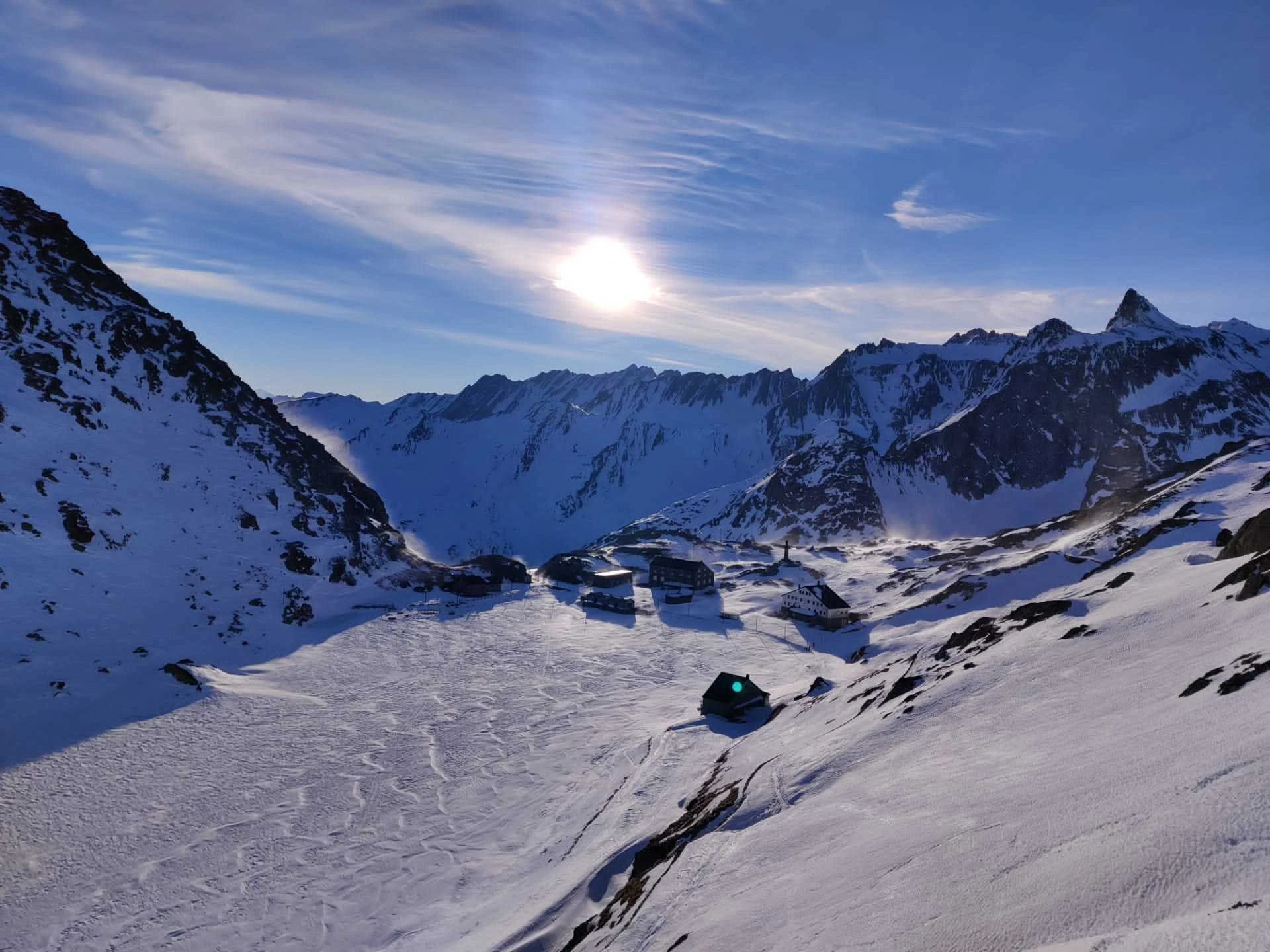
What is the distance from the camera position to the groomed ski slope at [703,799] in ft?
33.6

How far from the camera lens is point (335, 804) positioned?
106 ft

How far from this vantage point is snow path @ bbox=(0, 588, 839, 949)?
81.4 feet

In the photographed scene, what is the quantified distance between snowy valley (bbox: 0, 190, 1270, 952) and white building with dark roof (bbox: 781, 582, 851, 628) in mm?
1942

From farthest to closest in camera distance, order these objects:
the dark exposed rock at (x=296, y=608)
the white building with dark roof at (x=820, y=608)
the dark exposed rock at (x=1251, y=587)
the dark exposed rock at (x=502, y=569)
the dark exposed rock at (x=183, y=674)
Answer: the dark exposed rock at (x=502, y=569) → the white building with dark roof at (x=820, y=608) → the dark exposed rock at (x=296, y=608) → the dark exposed rock at (x=183, y=674) → the dark exposed rock at (x=1251, y=587)

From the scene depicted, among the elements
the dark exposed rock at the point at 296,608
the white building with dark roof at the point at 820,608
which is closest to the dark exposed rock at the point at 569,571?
the white building with dark roof at the point at 820,608

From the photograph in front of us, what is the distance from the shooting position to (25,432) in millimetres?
57125

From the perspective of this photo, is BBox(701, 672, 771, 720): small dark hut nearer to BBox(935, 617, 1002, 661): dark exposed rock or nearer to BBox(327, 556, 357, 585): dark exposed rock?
BBox(935, 617, 1002, 661): dark exposed rock

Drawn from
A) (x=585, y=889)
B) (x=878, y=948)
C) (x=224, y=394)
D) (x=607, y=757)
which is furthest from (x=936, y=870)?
(x=224, y=394)

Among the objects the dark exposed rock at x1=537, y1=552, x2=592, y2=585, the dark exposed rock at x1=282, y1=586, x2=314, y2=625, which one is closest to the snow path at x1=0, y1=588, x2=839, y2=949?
the dark exposed rock at x1=282, y1=586, x2=314, y2=625

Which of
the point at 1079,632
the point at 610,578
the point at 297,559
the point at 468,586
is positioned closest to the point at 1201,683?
the point at 1079,632

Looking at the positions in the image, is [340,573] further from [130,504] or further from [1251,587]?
[1251,587]

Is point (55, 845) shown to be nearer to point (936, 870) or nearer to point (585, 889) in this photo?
point (585, 889)

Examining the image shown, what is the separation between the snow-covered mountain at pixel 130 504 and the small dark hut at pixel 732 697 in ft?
120

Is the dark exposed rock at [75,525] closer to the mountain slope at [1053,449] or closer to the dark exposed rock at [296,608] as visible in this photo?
the dark exposed rock at [296,608]
